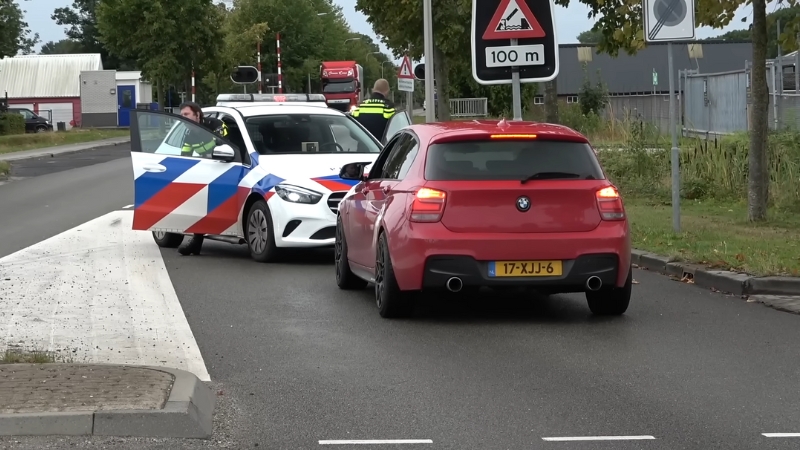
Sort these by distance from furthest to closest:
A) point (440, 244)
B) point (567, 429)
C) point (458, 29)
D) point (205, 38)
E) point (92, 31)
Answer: point (92, 31), point (205, 38), point (458, 29), point (440, 244), point (567, 429)

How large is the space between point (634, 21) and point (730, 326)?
8063 millimetres

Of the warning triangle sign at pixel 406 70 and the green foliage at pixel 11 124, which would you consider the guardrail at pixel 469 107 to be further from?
the warning triangle sign at pixel 406 70

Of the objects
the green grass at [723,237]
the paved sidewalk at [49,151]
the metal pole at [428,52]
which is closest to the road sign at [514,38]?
the green grass at [723,237]

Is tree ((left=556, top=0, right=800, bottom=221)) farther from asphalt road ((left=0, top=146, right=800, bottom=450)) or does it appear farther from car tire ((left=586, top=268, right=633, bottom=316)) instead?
car tire ((left=586, top=268, right=633, bottom=316))

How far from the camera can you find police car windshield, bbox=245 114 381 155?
1463 cm

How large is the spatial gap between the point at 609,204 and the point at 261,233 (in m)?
5.25

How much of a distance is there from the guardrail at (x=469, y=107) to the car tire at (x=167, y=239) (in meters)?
42.7

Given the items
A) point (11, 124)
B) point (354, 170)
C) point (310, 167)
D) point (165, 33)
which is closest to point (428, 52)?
point (310, 167)

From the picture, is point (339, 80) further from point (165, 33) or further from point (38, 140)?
point (38, 140)

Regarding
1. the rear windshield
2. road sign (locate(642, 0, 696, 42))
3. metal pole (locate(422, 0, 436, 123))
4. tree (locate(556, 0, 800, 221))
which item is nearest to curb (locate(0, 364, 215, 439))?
the rear windshield

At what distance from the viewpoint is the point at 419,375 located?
7715mm

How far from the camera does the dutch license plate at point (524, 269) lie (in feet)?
30.8

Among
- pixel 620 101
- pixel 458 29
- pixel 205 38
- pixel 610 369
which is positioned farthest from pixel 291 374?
pixel 620 101

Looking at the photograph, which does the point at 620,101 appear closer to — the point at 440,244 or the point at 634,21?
the point at 634,21
